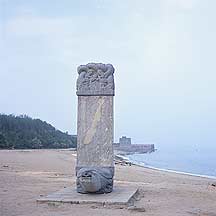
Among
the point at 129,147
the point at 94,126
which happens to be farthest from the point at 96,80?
the point at 129,147

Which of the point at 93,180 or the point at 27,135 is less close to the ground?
the point at 27,135

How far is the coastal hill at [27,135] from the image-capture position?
189 ft

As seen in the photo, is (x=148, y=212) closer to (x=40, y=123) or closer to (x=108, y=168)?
(x=108, y=168)

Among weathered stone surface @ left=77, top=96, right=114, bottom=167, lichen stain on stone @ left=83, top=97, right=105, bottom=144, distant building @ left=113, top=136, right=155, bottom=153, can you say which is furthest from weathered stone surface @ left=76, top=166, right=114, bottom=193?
distant building @ left=113, top=136, right=155, bottom=153

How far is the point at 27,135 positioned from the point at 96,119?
52.2 m

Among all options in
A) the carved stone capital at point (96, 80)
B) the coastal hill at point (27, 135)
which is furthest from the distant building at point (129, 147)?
the carved stone capital at point (96, 80)

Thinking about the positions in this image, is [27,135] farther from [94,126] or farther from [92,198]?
[92,198]

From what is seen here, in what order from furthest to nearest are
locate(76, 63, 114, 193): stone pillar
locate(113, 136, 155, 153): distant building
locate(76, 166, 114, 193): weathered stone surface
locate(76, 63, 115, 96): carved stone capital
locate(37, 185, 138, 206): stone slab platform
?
locate(113, 136, 155, 153): distant building
locate(76, 63, 115, 96): carved stone capital
locate(76, 63, 114, 193): stone pillar
locate(76, 166, 114, 193): weathered stone surface
locate(37, 185, 138, 206): stone slab platform

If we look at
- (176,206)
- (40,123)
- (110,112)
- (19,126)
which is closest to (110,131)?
(110,112)

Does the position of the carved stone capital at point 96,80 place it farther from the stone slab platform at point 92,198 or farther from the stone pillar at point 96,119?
the stone slab platform at point 92,198

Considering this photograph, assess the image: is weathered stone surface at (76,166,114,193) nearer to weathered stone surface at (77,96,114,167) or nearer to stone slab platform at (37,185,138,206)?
stone slab platform at (37,185,138,206)

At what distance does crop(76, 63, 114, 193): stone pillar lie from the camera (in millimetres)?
12016


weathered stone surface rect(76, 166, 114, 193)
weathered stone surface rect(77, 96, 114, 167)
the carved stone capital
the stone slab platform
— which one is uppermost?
the carved stone capital

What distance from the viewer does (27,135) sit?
63125 millimetres
